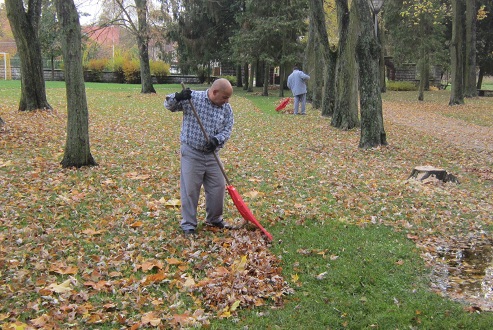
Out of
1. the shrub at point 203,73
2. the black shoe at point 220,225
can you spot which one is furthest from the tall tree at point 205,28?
the black shoe at point 220,225

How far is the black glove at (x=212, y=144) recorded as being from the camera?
19.2 feet

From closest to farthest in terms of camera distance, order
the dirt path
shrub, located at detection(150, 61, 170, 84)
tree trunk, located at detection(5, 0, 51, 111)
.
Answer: the dirt path
tree trunk, located at detection(5, 0, 51, 111)
shrub, located at detection(150, 61, 170, 84)

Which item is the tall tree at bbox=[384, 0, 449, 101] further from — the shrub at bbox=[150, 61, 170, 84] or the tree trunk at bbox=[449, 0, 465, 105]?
the shrub at bbox=[150, 61, 170, 84]

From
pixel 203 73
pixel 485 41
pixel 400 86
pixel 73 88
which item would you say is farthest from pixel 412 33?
pixel 73 88

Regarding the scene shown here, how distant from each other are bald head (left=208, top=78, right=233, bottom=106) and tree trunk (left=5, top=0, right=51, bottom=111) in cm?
1251

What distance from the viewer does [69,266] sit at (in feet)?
16.9

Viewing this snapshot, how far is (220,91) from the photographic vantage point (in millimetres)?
5871

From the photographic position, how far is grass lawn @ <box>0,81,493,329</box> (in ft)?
14.5

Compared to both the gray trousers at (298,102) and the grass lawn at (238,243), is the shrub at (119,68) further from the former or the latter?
the grass lawn at (238,243)

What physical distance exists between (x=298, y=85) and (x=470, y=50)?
17265mm

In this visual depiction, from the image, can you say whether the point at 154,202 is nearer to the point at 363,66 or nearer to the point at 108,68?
the point at 363,66

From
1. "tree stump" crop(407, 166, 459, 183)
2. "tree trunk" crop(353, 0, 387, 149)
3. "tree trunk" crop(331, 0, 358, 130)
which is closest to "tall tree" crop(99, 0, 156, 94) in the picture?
"tree trunk" crop(331, 0, 358, 130)

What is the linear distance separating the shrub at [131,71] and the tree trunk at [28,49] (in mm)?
30799

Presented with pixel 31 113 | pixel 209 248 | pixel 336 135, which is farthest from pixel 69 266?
pixel 31 113
